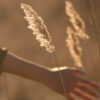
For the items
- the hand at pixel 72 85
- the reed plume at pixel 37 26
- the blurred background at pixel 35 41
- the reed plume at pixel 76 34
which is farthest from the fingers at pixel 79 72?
the blurred background at pixel 35 41

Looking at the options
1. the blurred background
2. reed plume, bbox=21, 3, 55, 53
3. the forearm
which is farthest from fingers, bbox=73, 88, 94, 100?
the blurred background

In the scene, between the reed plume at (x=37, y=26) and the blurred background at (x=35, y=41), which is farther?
the blurred background at (x=35, y=41)

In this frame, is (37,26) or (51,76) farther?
(51,76)

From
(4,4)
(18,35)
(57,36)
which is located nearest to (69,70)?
(57,36)

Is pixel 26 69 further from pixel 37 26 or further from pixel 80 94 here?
pixel 37 26

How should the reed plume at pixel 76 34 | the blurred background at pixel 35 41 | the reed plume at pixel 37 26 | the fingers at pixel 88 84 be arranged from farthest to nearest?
the blurred background at pixel 35 41, the reed plume at pixel 76 34, the fingers at pixel 88 84, the reed plume at pixel 37 26

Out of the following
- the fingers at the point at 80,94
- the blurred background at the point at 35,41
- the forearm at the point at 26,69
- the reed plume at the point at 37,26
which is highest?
the reed plume at the point at 37,26

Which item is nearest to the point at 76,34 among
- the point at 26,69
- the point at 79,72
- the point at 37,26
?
the point at 79,72

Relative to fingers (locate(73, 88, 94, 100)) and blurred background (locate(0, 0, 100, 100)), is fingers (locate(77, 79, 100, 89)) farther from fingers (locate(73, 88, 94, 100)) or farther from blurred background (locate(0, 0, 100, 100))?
blurred background (locate(0, 0, 100, 100))

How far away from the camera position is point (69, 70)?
1.91 metres

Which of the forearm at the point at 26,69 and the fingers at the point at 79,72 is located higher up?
the forearm at the point at 26,69

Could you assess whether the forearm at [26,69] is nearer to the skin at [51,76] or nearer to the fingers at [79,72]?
the skin at [51,76]

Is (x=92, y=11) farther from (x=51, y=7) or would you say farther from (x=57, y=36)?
(x=51, y=7)

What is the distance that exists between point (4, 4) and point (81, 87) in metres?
5.06
